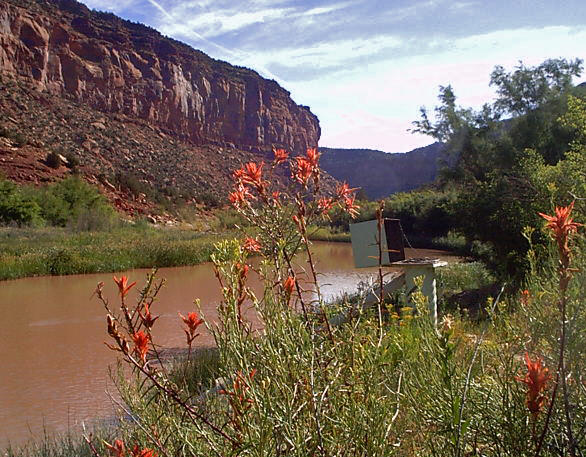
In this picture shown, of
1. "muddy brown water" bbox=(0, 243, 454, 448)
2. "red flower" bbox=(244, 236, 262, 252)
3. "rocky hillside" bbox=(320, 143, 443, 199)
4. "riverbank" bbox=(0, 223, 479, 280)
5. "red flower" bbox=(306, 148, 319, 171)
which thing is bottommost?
"muddy brown water" bbox=(0, 243, 454, 448)

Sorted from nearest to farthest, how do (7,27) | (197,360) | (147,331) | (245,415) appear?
(245,415), (147,331), (197,360), (7,27)

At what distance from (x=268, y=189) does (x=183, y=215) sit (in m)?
37.1

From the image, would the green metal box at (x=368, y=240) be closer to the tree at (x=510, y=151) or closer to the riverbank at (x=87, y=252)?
the tree at (x=510, y=151)

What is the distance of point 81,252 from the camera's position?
709 inches

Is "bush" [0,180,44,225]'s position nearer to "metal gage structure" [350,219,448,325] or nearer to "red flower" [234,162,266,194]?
"metal gage structure" [350,219,448,325]

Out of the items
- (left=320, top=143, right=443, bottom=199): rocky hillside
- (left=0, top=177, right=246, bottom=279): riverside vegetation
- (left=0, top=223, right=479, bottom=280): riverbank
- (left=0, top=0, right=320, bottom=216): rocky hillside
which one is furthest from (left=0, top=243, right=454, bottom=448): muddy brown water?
(left=320, top=143, right=443, bottom=199): rocky hillside

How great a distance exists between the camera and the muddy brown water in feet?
19.7

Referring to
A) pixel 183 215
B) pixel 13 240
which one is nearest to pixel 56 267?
pixel 13 240

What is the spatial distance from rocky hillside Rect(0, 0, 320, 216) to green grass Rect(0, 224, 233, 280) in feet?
38.3

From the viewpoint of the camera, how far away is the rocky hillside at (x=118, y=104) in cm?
3859

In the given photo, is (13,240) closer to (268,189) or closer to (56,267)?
(56,267)

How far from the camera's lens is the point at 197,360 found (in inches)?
246

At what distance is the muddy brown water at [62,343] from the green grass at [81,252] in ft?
1.76

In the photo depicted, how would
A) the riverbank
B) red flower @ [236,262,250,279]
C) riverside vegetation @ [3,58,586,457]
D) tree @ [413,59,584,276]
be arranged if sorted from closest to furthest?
1. riverside vegetation @ [3,58,586,457]
2. red flower @ [236,262,250,279]
3. tree @ [413,59,584,276]
4. the riverbank
